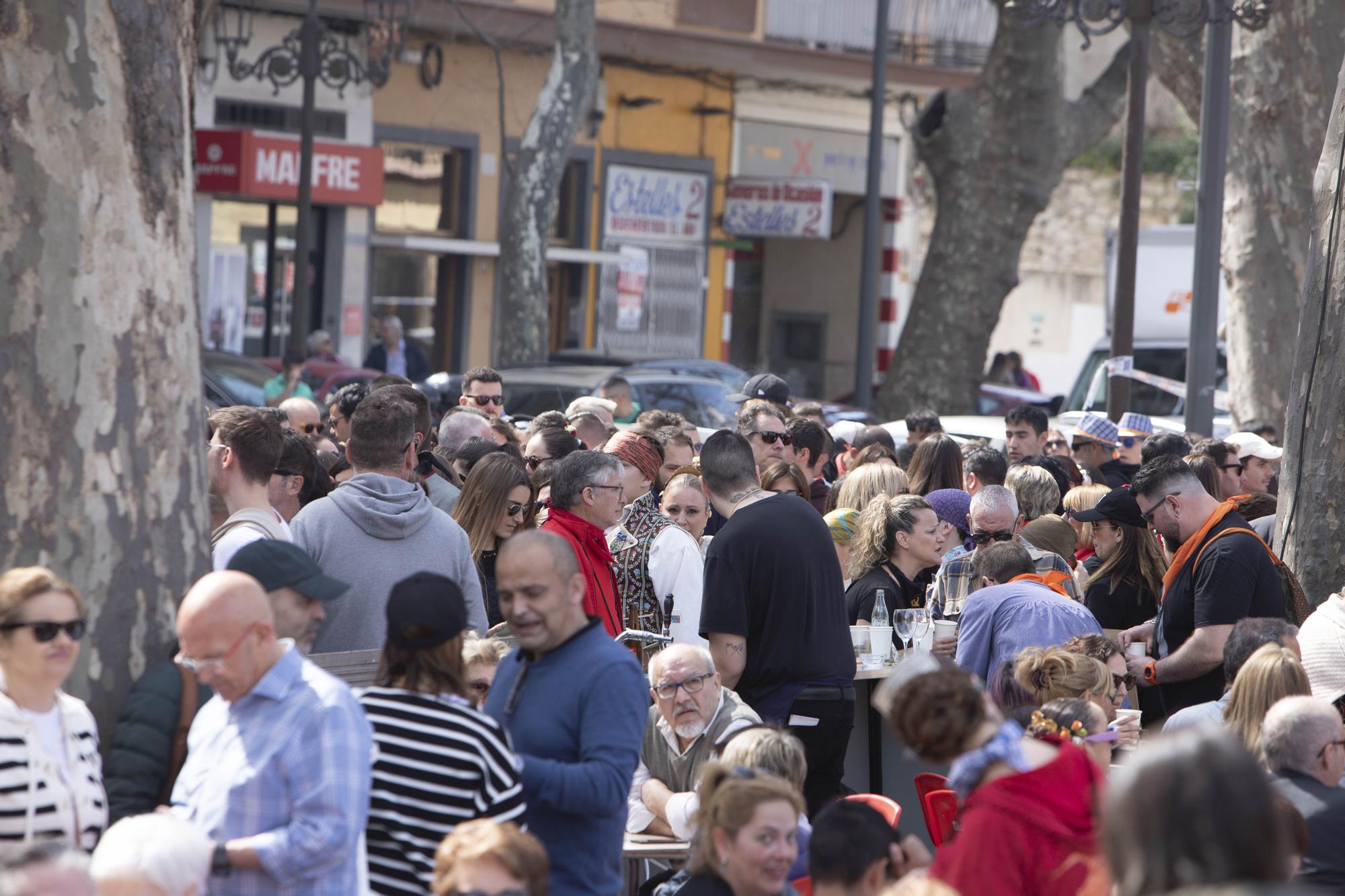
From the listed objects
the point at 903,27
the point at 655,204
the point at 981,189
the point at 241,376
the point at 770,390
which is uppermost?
the point at 903,27

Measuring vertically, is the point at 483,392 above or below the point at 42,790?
above

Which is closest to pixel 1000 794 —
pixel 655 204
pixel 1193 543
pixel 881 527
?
pixel 1193 543

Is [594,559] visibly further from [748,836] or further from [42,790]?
[42,790]

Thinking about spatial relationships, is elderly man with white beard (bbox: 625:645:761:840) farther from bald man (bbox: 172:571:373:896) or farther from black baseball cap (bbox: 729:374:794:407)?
black baseball cap (bbox: 729:374:794:407)

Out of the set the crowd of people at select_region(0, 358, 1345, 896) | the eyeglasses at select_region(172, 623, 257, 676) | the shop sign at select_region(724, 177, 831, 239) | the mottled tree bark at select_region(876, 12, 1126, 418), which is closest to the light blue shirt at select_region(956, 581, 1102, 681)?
the crowd of people at select_region(0, 358, 1345, 896)

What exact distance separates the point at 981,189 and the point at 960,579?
45.8ft

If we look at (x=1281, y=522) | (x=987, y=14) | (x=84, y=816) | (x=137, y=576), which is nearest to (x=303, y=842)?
(x=84, y=816)

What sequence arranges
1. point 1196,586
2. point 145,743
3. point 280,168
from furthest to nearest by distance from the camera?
point 280,168, point 1196,586, point 145,743

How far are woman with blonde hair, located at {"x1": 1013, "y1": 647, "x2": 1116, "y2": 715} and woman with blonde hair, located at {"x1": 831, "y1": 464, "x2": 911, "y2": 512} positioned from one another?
8.65 feet

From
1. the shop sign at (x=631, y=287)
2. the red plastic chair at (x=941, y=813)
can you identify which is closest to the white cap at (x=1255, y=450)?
the red plastic chair at (x=941, y=813)

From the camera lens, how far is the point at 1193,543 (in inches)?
276

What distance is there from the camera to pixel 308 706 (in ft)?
12.3

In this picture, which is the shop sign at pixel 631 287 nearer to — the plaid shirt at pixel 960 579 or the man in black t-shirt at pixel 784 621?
the plaid shirt at pixel 960 579

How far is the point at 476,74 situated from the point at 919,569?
61.9 ft
